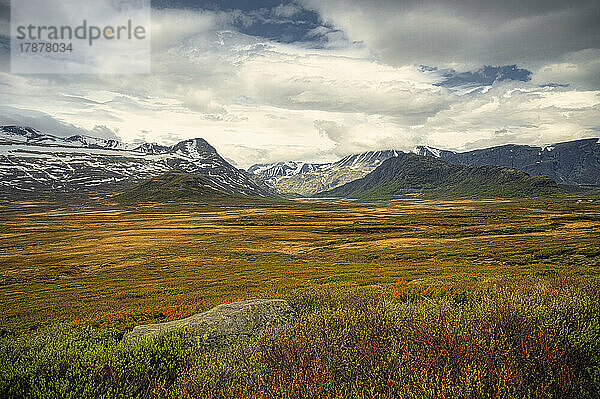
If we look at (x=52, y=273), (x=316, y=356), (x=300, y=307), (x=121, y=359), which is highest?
(x=316, y=356)

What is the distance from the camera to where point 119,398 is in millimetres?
6426

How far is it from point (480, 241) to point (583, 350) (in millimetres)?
78760

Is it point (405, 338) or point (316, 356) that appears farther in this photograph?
point (405, 338)

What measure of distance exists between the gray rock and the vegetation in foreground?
3.03 feet

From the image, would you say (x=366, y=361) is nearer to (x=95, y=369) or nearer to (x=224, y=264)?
(x=95, y=369)

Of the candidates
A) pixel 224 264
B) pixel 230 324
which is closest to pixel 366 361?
pixel 230 324

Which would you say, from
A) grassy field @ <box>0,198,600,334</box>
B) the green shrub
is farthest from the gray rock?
grassy field @ <box>0,198,600,334</box>

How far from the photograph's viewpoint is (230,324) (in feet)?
34.3

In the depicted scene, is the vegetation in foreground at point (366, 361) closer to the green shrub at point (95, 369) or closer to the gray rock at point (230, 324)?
the green shrub at point (95, 369)

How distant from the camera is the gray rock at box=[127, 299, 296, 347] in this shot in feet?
31.9

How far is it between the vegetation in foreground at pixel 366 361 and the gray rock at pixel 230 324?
925 mm

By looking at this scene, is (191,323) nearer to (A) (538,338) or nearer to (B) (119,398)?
(B) (119,398)

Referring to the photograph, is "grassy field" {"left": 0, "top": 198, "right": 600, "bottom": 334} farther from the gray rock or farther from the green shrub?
the green shrub

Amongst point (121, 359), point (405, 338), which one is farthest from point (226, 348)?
point (405, 338)
